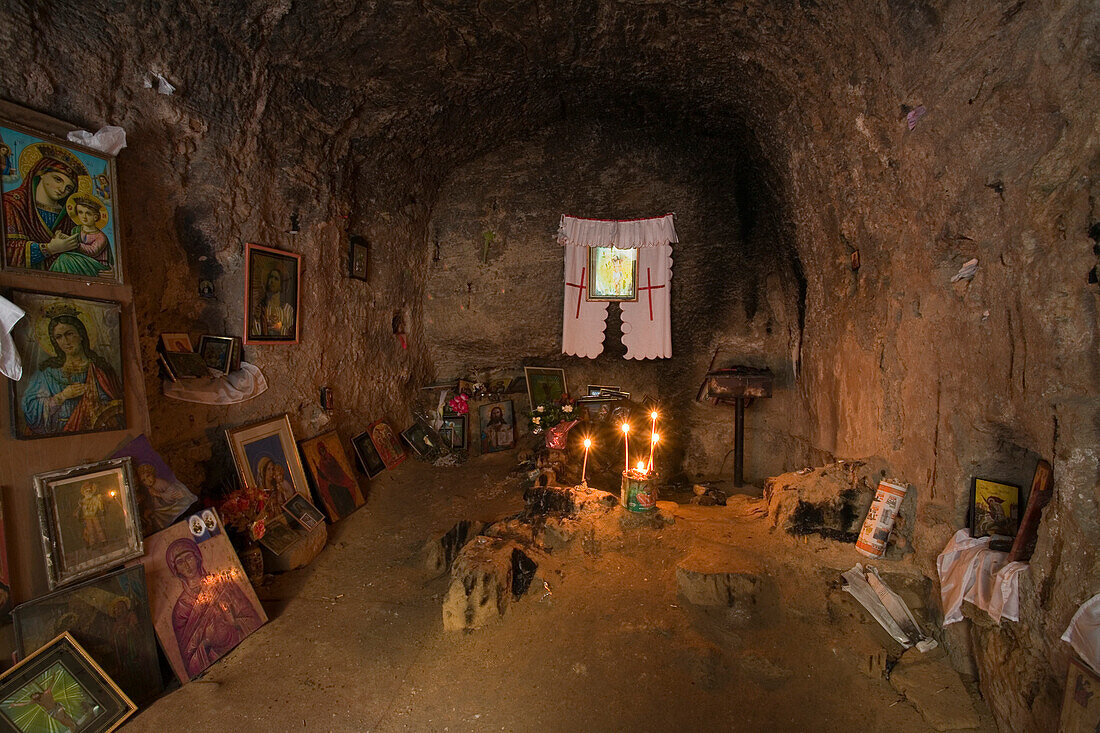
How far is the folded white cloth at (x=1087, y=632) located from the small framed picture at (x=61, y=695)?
416cm

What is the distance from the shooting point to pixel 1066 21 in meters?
2.04

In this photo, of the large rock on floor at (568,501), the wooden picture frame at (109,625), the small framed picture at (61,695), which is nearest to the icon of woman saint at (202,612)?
the wooden picture frame at (109,625)

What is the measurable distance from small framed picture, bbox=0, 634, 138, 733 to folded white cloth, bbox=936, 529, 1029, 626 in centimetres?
418

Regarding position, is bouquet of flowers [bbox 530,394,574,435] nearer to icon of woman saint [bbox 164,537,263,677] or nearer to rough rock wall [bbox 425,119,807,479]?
rough rock wall [bbox 425,119,807,479]

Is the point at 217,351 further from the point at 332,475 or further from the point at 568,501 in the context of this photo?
the point at 568,501

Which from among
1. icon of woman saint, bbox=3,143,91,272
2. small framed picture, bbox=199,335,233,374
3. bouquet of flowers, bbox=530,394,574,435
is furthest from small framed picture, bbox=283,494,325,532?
bouquet of flowers, bbox=530,394,574,435

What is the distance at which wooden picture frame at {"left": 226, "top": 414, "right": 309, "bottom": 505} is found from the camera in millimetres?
4074

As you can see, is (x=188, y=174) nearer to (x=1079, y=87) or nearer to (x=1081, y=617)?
(x=1079, y=87)

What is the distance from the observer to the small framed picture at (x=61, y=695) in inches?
90.0

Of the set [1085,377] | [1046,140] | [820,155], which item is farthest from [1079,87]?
[820,155]

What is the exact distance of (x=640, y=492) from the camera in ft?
13.0

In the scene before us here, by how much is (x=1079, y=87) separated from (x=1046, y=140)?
0.21 m

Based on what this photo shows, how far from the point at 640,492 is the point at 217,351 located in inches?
139

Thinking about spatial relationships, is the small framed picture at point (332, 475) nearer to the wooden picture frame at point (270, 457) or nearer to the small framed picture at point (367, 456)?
the wooden picture frame at point (270, 457)
